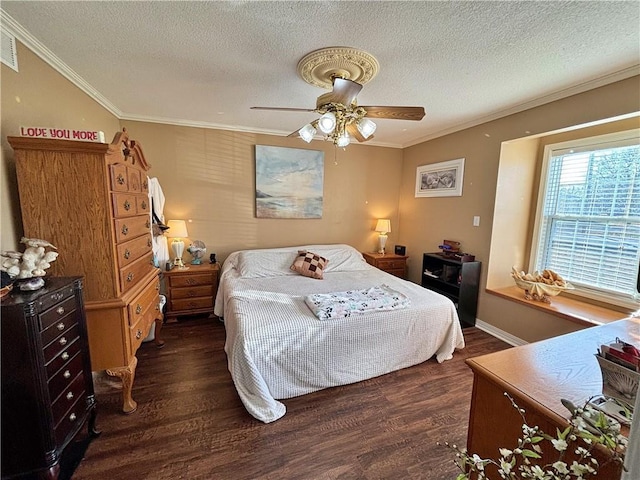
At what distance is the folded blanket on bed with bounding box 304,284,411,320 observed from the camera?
2.08 metres

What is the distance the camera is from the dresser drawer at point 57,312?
1229 mm

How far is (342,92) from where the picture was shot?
1712 millimetres

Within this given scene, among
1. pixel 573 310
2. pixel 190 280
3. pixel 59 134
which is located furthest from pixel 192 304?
pixel 573 310

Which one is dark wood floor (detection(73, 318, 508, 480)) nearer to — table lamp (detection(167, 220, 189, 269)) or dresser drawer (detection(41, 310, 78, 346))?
dresser drawer (detection(41, 310, 78, 346))

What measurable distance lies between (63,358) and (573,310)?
3765 millimetres

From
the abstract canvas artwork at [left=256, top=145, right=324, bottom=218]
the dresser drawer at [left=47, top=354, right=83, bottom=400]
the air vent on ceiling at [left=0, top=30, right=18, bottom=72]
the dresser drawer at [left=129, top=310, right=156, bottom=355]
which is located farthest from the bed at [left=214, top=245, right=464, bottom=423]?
the air vent on ceiling at [left=0, top=30, right=18, bottom=72]

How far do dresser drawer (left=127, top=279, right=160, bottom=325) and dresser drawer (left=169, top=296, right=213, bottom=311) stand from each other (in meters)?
0.76

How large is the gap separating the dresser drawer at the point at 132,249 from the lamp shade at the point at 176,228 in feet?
3.09

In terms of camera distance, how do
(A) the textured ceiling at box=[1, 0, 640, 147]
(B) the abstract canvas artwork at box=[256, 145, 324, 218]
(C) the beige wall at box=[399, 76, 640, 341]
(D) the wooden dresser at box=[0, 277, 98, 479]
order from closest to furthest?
(D) the wooden dresser at box=[0, 277, 98, 479] → (A) the textured ceiling at box=[1, 0, 640, 147] → (C) the beige wall at box=[399, 76, 640, 341] → (B) the abstract canvas artwork at box=[256, 145, 324, 218]

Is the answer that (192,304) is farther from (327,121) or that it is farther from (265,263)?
(327,121)

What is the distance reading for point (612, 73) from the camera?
2.01 m

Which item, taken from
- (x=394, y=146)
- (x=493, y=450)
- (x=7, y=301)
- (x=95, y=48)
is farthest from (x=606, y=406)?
(x=394, y=146)

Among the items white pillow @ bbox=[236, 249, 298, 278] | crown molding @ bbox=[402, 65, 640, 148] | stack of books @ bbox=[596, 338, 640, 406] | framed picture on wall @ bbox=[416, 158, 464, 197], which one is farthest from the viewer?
framed picture on wall @ bbox=[416, 158, 464, 197]

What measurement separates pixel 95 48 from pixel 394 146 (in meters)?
3.70
